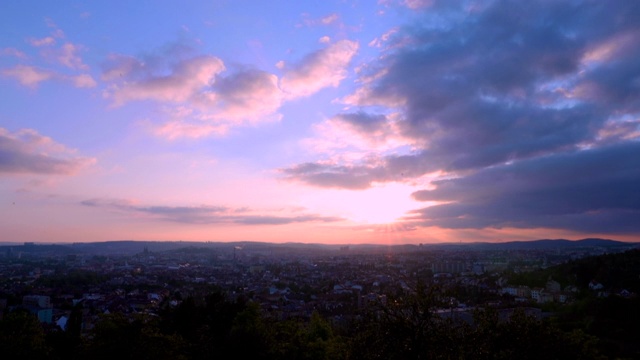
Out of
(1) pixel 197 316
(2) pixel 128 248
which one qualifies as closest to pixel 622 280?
(1) pixel 197 316

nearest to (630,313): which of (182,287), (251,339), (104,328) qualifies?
(251,339)

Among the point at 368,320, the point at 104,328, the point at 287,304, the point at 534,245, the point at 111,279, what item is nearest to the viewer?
the point at 368,320

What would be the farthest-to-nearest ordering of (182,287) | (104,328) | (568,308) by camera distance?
1. (182,287)
2. (568,308)
3. (104,328)

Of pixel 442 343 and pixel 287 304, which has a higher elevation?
pixel 442 343

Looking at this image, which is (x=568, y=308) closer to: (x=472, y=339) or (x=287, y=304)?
(x=287, y=304)

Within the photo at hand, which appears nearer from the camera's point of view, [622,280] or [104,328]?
[104,328]

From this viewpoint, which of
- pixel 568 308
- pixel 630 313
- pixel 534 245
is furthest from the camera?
pixel 534 245

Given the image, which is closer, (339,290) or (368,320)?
(368,320)

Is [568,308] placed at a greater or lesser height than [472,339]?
lesser

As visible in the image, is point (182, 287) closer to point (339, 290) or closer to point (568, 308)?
point (339, 290)

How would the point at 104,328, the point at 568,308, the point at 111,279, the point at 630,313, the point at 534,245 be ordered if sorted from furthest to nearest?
the point at 534,245
the point at 111,279
the point at 568,308
the point at 630,313
the point at 104,328
